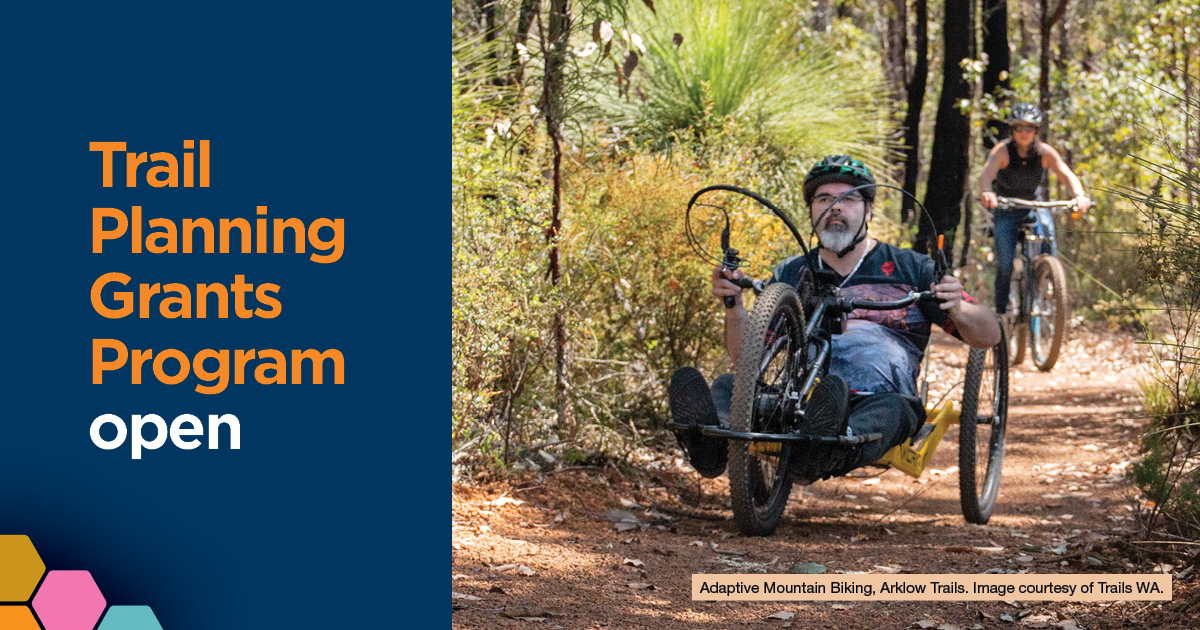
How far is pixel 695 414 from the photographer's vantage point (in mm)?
4141

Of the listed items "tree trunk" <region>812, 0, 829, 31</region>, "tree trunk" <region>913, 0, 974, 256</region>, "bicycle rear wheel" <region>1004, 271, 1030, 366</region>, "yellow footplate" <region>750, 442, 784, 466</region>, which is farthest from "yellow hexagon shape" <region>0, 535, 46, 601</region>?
"tree trunk" <region>812, 0, 829, 31</region>

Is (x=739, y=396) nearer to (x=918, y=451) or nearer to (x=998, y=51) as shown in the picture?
(x=918, y=451)

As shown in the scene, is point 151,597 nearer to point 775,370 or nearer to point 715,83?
point 775,370

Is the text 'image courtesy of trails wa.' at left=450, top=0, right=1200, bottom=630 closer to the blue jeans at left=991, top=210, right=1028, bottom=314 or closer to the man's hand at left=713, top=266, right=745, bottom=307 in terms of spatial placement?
the man's hand at left=713, top=266, right=745, bottom=307

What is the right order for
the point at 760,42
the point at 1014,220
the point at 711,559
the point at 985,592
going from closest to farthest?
the point at 985,592
the point at 711,559
the point at 1014,220
the point at 760,42

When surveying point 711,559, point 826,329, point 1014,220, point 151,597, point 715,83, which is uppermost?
point 715,83

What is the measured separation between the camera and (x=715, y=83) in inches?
348

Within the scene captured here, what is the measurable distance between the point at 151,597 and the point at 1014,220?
734 centimetres

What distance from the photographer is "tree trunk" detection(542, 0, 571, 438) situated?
5.18 metres

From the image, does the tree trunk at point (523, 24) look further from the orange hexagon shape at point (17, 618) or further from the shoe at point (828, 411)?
the orange hexagon shape at point (17, 618)

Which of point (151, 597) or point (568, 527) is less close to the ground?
point (151, 597)

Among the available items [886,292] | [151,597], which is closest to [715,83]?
[886,292]

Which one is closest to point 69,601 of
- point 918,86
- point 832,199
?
point 832,199

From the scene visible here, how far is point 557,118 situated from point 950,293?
184 centimetres
